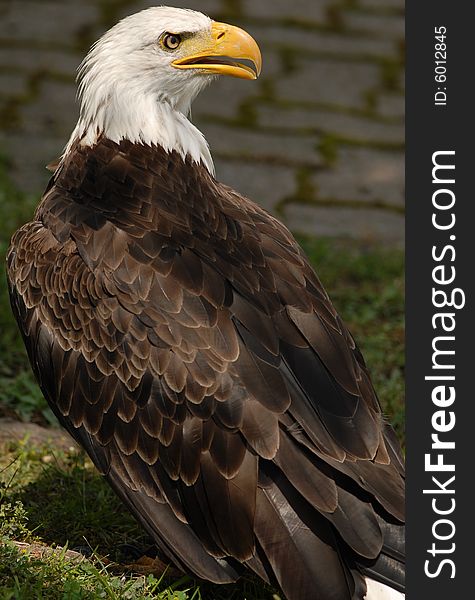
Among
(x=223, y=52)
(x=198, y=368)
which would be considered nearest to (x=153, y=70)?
(x=223, y=52)

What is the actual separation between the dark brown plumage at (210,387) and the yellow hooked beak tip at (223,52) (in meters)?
0.62

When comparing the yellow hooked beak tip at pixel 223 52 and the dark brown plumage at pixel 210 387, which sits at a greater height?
the yellow hooked beak tip at pixel 223 52

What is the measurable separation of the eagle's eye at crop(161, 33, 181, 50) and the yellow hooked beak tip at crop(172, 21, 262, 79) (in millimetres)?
68

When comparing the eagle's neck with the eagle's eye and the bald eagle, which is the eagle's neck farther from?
the eagle's eye

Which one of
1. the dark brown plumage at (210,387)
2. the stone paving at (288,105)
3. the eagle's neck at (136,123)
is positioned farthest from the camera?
the stone paving at (288,105)

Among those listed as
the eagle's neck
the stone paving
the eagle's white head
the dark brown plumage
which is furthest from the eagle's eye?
the stone paving

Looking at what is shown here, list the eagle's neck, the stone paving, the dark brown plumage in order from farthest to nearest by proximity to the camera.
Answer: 1. the stone paving
2. the eagle's neck
3. the dark brown plumage

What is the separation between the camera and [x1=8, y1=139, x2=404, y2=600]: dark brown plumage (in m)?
4.23

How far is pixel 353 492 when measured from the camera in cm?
427

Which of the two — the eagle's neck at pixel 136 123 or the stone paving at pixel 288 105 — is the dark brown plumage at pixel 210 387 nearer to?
the eagle's neck at pixel 136 123

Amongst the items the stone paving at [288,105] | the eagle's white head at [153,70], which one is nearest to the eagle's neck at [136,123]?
the eagle's white head at [153,70]

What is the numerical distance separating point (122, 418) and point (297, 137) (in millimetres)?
5822

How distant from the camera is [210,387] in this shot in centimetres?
430

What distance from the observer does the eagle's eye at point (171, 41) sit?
203 inches
